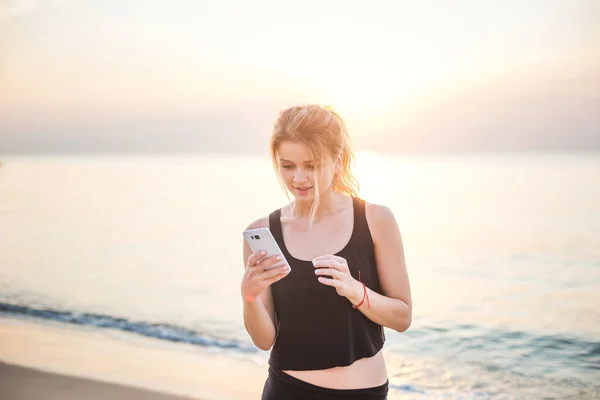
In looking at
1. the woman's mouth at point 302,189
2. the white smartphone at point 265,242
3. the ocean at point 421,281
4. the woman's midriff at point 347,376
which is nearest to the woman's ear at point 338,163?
the woman's mouth at point 302,189

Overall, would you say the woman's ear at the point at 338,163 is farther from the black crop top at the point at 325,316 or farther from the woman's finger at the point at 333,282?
the woman's finger at the point at 333,282

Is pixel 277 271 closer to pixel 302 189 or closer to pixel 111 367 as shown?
pixel 302 189

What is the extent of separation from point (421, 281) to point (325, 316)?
10875 millimetres

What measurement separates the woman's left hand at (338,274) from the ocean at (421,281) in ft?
14.7

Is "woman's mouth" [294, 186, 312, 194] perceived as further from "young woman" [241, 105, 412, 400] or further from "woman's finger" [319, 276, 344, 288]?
"woman's finger" [319, 276, 344, 288]

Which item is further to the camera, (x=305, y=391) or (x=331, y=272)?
(x=305, y=391)

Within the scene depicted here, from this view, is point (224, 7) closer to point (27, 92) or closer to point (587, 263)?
point (27, 92)

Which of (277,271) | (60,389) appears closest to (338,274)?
(277,271)

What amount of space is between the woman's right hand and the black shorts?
375 mm

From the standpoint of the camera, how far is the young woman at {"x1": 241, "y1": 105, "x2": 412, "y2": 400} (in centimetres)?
209

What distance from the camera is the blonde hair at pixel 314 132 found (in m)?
2.08

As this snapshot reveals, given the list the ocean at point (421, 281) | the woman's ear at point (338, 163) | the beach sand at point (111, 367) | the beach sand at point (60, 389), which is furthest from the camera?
the ocean at point (421, 281)

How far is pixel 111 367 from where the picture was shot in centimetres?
647

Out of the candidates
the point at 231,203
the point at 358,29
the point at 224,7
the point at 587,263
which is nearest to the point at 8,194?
the point at 231,203
